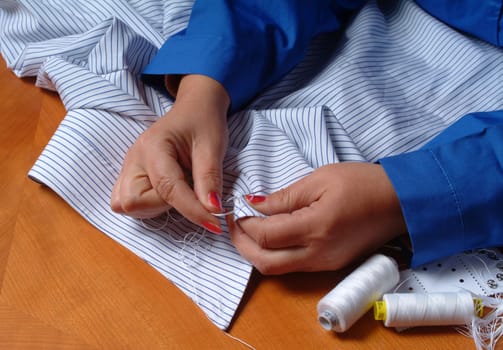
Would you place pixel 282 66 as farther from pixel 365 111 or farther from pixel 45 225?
pixel 45 225

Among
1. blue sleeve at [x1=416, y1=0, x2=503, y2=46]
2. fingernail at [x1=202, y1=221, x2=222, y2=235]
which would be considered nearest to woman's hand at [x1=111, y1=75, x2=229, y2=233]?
fingernail at [x1=202, y1=221, x2=222, y2=235]

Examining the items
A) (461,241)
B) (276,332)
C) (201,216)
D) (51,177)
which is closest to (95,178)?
(51,177)

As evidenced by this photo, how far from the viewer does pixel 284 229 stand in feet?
1.62

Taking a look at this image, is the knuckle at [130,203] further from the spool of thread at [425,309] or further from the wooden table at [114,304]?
the spool of thread at [425,309]

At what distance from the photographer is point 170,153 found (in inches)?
21.0

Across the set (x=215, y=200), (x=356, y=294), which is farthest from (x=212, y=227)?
(x=356, y=294)

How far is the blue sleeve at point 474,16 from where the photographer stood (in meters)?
0.67

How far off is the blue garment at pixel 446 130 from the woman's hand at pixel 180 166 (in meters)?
0.07

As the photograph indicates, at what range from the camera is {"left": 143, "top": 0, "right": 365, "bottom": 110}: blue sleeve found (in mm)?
618

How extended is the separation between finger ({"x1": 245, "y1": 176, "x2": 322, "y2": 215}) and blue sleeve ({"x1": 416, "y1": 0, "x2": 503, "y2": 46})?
354 mm

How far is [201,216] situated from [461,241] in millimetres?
260

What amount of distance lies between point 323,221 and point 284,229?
4cm

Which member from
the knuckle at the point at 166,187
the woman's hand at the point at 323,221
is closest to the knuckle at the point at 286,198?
the woman's hand at the point at 323,221

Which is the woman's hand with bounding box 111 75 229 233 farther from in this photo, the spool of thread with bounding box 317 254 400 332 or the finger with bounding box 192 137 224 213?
the spool of thread with bounding box 317 254 400 332
